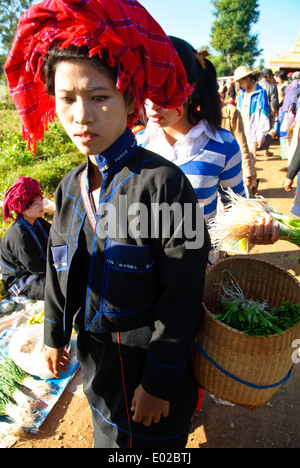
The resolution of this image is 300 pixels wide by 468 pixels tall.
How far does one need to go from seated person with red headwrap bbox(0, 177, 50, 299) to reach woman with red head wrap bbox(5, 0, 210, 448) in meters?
1.87

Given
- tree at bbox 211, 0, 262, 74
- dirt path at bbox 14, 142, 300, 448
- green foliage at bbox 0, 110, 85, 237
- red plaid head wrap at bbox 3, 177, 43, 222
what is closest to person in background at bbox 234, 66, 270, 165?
green foliage at bbox 0, 110, 85, 237

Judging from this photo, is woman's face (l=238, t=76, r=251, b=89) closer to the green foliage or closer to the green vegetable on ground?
the green foliage

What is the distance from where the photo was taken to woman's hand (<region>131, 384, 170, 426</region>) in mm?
1170

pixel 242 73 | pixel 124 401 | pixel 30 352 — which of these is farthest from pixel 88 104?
pixel 242 73

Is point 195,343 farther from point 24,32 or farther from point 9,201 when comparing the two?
point 9,201

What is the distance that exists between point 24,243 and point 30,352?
1.08 m

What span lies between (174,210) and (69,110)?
50 cm

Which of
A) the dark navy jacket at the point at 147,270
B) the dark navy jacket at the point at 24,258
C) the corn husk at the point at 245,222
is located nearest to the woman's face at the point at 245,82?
the dark navy jacket at the point at 24,258

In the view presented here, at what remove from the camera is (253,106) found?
5891mm

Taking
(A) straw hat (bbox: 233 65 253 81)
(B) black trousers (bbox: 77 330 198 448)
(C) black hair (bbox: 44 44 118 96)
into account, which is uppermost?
(A) straw hat (bbox: 233 65 253 81)

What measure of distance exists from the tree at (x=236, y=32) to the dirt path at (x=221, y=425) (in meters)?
46.2

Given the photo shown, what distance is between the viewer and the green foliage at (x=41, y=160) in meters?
6.16

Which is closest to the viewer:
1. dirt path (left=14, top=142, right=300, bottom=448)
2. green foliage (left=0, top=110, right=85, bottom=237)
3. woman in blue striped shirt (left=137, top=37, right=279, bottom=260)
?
woman in blue striped shirt (left=137, top=37, right=279, bottom=260)

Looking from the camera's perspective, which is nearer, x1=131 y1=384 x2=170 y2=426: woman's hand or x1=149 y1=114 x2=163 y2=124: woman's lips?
x1=131 y1=384 x2=170 y2=426: woman's hand
